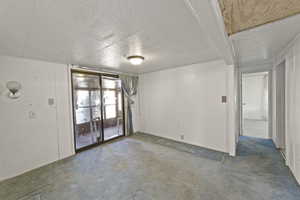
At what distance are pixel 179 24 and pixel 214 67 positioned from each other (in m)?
2.10

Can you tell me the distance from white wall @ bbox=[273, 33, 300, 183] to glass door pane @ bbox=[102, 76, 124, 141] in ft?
13.5

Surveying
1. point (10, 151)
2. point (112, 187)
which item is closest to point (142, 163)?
point (112, 187)

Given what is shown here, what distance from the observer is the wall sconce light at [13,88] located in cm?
231

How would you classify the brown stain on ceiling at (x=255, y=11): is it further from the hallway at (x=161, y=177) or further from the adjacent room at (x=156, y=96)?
the hallway at (x=161, y=177)

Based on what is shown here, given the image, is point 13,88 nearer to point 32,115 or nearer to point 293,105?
point 32,115

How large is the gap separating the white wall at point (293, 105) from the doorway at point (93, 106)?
4089 millimetres

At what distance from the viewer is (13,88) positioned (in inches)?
91.9

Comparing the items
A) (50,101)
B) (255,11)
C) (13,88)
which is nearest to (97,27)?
(255,11)

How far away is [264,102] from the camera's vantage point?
6.84 meters

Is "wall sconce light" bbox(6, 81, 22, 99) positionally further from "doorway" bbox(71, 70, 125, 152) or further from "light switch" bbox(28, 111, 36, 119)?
"doorway" bbox(71, 70, 125, 152)

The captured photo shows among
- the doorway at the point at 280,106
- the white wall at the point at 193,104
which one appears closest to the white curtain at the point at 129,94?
the white wall at the point at 193,104

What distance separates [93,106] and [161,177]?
8.90 feet

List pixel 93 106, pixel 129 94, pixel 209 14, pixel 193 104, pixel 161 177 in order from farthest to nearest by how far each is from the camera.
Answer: pixel 129 94
pixel 93 106
pixel 193 104
pixel 161 177
pixel 209 14

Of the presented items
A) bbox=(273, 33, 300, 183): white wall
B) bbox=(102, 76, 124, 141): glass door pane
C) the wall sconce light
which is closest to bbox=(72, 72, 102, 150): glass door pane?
bbox=(102, 76, 124, 141): glass door pane
